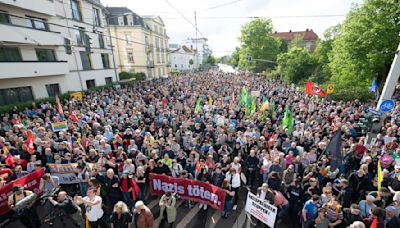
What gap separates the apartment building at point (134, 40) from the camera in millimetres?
41062

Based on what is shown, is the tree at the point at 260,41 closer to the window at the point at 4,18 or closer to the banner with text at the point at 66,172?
the window at the point at 4,18

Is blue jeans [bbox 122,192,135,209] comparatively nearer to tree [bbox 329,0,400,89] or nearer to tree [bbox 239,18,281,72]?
tree [bbox 329,0,400,89]

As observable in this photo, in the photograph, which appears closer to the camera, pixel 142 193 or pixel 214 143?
pixel 142 193

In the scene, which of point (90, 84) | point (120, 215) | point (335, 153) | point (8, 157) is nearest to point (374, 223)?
point (335, 153)

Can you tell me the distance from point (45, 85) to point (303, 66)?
32282 mm

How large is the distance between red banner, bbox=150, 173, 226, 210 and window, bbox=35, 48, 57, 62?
741 inches

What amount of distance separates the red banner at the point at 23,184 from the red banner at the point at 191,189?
3.21 metres

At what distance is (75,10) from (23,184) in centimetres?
2437

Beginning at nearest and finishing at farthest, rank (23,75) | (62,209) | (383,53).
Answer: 1. (62,209)
2. (23,75)
3. (383,53)

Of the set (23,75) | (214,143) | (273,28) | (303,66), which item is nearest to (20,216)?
(214,143)

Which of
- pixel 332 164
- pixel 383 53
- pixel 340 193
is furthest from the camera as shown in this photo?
pixel 383 53

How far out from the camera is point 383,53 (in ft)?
63.2

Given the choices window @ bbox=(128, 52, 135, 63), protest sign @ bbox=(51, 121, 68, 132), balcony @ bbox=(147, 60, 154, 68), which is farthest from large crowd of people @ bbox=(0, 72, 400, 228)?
balcony @ bbox=(147, 60, 154, 68)

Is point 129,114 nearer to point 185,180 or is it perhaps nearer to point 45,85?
point 185,180
